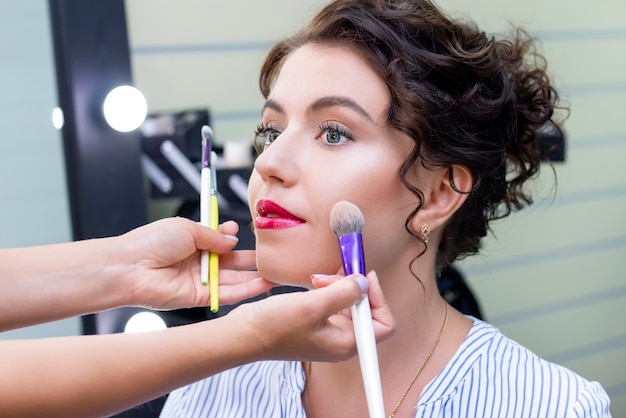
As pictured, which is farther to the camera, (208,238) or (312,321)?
(208,238)

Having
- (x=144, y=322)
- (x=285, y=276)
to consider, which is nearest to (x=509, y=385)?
(x=285, y=276)

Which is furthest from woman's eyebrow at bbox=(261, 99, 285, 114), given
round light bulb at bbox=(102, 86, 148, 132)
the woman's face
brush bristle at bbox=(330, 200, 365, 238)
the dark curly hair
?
round light bulb at bbox=(102, 86, 148, 132)

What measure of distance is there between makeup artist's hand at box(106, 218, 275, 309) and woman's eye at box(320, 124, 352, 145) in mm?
208

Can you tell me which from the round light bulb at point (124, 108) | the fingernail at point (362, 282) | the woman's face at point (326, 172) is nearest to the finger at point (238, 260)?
the woman's face at point (326, 172)

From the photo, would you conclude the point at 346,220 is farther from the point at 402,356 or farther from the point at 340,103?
the point at 402,356

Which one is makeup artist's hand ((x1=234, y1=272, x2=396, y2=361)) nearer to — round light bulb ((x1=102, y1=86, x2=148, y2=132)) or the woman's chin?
the woman's chin

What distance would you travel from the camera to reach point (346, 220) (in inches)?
31.7

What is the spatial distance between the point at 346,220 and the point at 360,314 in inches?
4.8

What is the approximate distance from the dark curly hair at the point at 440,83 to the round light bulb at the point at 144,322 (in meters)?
0.65

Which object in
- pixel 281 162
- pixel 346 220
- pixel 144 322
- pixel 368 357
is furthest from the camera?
pixel 144 322

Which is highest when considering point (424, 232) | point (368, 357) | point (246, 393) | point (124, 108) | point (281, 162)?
point (124, 108)

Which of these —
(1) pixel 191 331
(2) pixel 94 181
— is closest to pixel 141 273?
(1) pixel 191 331

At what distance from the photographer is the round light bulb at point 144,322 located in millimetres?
1508

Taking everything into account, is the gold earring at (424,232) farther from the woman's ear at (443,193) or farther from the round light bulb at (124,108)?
the round light bulb at (124,108)
